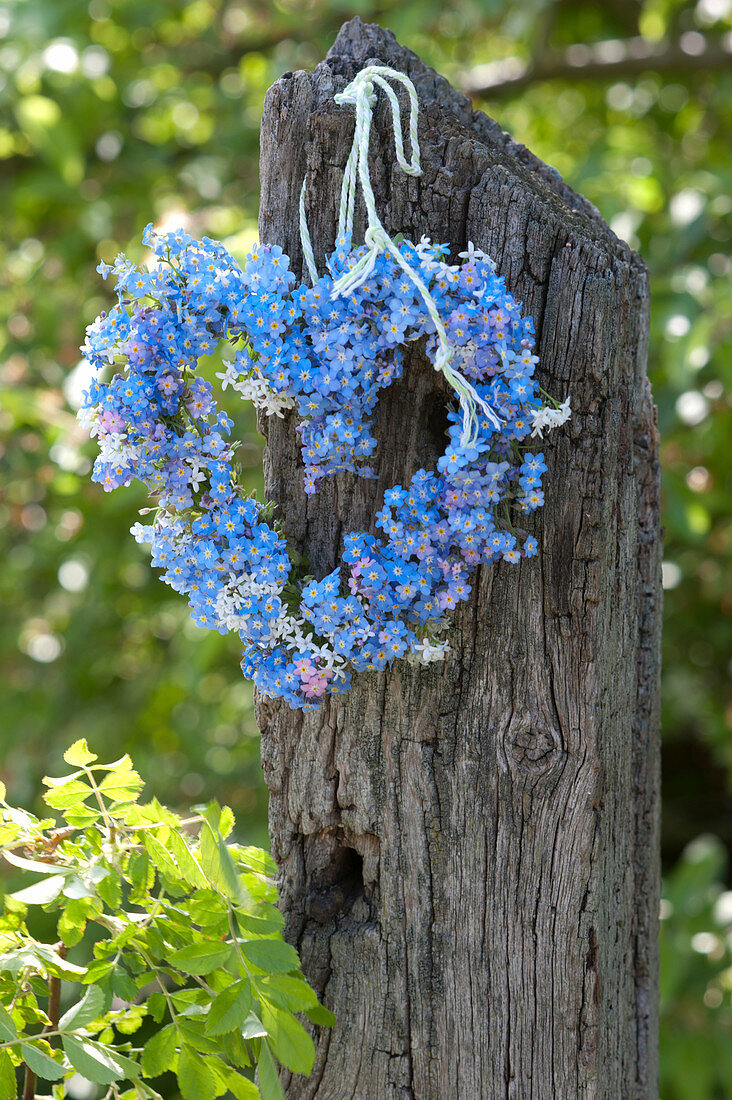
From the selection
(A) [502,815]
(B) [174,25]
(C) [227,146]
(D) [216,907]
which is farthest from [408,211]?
(B) [174,25]

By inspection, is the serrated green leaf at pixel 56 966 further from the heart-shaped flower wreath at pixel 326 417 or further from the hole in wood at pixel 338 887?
the heart-shaped flower wreath at pixel 326 417

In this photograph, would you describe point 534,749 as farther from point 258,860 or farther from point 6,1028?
point 6,1028

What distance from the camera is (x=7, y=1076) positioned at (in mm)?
1274

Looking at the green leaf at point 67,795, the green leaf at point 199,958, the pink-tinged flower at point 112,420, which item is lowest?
the green leaf at point 199,958

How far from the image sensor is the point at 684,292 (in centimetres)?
259

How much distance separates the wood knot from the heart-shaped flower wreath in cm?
22

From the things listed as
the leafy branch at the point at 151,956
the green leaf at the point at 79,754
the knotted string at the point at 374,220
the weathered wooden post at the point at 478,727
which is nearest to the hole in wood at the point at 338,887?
the weathered wooden post at the point at 478,727

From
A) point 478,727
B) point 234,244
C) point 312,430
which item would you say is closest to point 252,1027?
point 478,727

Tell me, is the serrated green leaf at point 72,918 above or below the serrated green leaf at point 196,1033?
above

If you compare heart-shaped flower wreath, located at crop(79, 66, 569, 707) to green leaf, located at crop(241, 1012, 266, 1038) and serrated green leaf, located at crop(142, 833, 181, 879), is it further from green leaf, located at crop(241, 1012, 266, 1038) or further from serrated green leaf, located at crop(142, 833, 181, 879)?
green leaf, located at crop(241, 1012, 266, 1038)

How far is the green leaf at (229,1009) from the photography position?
125 centimetres

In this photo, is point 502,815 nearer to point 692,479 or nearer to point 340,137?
point 340,137

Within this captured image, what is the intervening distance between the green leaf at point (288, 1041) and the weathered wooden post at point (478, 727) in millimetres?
260

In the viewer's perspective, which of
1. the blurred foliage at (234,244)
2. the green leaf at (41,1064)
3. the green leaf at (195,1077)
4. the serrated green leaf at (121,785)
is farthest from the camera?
the blurred foliage at (234,244)
